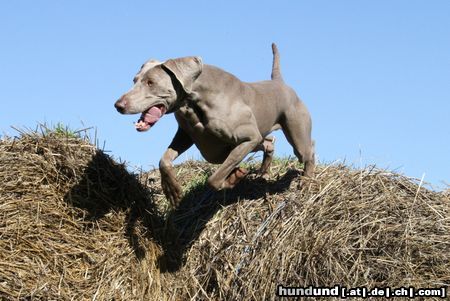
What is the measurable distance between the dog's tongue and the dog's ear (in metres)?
0.36

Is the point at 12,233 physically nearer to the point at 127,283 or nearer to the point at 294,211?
the point at 127,283

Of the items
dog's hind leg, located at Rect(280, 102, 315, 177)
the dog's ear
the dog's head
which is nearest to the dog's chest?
the dog's head

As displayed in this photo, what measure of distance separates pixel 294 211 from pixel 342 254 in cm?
Answer: 71

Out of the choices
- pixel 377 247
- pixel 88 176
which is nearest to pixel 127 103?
pixel 88 176

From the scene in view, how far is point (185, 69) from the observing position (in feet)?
Result: 23.9

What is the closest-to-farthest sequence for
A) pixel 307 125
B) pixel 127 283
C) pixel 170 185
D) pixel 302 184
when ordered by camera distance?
pixel 127 283 → pixel 170 185 → pixel 302 184 → pixel 307 125

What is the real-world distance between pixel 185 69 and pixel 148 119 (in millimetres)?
612

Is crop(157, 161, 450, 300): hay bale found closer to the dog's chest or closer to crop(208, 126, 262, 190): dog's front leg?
crop(208, 126, 262, 190): dog's front leg

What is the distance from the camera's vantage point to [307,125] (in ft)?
29.9

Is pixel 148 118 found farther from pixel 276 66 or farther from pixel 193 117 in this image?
pixel 276 66

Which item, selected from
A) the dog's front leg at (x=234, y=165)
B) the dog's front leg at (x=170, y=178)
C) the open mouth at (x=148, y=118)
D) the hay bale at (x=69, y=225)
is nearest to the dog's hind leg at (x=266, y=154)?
the dog's front leg at (x=234, y=165)

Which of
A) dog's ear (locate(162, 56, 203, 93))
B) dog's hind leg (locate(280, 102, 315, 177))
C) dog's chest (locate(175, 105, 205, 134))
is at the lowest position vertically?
dog's chest (locate(175, 105, 205, 134))

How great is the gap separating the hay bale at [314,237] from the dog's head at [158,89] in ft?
3.69

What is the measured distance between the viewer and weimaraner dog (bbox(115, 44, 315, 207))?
7133 millimetres
